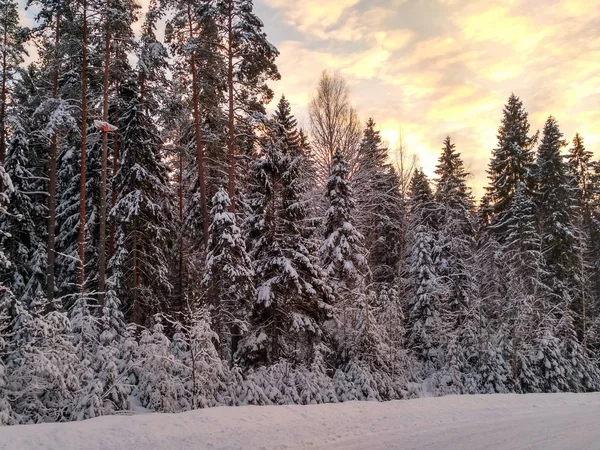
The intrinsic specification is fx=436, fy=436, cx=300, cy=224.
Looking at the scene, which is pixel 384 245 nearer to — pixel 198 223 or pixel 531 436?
pixel 198 223

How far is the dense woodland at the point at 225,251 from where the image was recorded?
1177 centimetres

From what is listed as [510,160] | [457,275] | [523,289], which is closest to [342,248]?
[457,275]

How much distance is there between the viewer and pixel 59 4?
1590cm

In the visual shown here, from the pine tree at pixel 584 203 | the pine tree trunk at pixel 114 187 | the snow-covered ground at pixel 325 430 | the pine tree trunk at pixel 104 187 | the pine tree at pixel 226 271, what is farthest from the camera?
the pine tree at pixel 584 203

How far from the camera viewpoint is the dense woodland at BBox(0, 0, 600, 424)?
11.8 metres

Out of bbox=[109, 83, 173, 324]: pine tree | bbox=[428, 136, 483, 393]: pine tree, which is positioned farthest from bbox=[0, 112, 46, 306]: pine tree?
bbox=[428, 136, 483, 393]: pine tree

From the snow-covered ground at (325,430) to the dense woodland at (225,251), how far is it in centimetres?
204

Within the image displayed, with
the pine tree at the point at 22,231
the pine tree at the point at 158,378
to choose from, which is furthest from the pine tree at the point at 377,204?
the pine tree at the point at 22,231

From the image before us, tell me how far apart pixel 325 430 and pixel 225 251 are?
6.43 meters

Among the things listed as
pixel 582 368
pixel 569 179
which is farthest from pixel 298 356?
pixel 569 179

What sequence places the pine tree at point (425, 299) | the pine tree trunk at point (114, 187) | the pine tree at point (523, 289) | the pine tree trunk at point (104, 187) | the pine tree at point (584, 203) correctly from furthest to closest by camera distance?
the pine tree at point (584, 203), the pine tree at point (425, 299), the pine tree at point (523, 289), the pine tree trunk at point (114, 187), the pine tree trunk at point (104, 187)

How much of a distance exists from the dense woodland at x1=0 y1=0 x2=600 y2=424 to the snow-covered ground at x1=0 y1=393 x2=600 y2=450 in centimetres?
204

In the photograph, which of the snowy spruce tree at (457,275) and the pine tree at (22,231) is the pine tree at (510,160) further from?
the pine tree at (22,231)

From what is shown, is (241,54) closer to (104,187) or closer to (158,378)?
(104,187)
